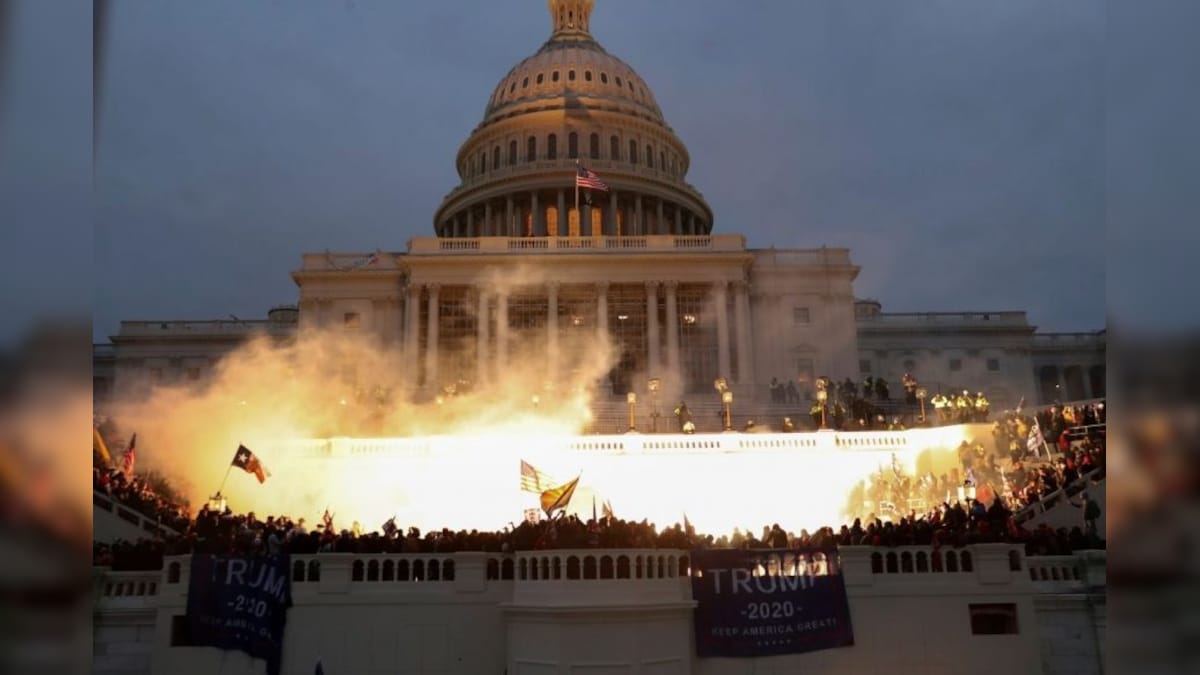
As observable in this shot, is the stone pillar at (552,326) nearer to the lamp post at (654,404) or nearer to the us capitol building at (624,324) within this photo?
the us capitol building at (624,324)

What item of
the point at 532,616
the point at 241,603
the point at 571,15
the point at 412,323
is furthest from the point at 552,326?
the point at 571,15

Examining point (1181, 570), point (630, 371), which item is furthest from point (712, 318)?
point (1181, 570)

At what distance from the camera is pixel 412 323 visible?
183 feet

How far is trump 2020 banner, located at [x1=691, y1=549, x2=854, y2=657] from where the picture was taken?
17.9 meters

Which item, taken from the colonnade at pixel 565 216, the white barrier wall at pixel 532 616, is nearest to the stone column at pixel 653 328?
the colonnade at pixel 565 216

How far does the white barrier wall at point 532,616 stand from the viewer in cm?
1750

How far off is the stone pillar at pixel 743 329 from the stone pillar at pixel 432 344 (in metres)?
18.0

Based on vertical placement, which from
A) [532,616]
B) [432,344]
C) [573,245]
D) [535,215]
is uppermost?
[535,215]

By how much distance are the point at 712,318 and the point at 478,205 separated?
3200 centimetres

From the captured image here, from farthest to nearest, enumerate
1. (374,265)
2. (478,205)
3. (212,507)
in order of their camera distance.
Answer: (478,205) → (374,265) → (212,507)

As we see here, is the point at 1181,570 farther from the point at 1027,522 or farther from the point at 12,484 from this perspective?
the point at 1027,522

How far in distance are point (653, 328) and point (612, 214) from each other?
23.7m

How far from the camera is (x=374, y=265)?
59531 millimetres

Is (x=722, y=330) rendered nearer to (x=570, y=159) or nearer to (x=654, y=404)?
(x=654, y=404)
